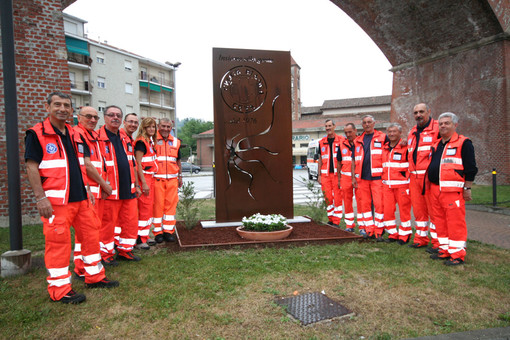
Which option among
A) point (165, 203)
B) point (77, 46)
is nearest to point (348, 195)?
point (165, 203)

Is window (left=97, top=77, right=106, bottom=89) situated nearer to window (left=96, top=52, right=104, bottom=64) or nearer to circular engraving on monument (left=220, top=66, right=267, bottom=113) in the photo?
window (left=96, top=52, right=104, bottom=64)

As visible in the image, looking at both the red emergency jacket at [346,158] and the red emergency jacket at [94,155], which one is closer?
the red emergency jacket at [94,155]

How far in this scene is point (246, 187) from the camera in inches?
265

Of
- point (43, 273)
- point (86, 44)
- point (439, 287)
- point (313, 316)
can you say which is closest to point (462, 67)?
point (439, 287)

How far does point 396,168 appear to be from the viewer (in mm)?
5613

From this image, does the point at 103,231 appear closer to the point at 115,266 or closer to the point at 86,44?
the point at 115,266

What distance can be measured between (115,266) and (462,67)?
54.0 feet

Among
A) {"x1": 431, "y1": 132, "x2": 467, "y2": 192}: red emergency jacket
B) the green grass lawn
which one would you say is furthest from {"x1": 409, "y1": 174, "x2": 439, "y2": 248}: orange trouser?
{"x1": 431, "y1": 132, "x2": 467, "y2": 192}: red emergency jacket

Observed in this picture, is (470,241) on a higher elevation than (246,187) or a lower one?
lower

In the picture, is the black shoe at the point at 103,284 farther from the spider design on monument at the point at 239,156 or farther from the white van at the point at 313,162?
the white van at the point at 313,162

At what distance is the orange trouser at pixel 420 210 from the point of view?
5102mm

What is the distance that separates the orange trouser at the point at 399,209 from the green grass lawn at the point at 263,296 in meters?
0.61

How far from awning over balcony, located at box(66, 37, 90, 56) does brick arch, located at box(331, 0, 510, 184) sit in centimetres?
2824

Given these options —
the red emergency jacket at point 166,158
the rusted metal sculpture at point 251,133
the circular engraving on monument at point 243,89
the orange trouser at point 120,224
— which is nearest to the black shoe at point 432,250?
the rusted metal sculpture at point 251,133
